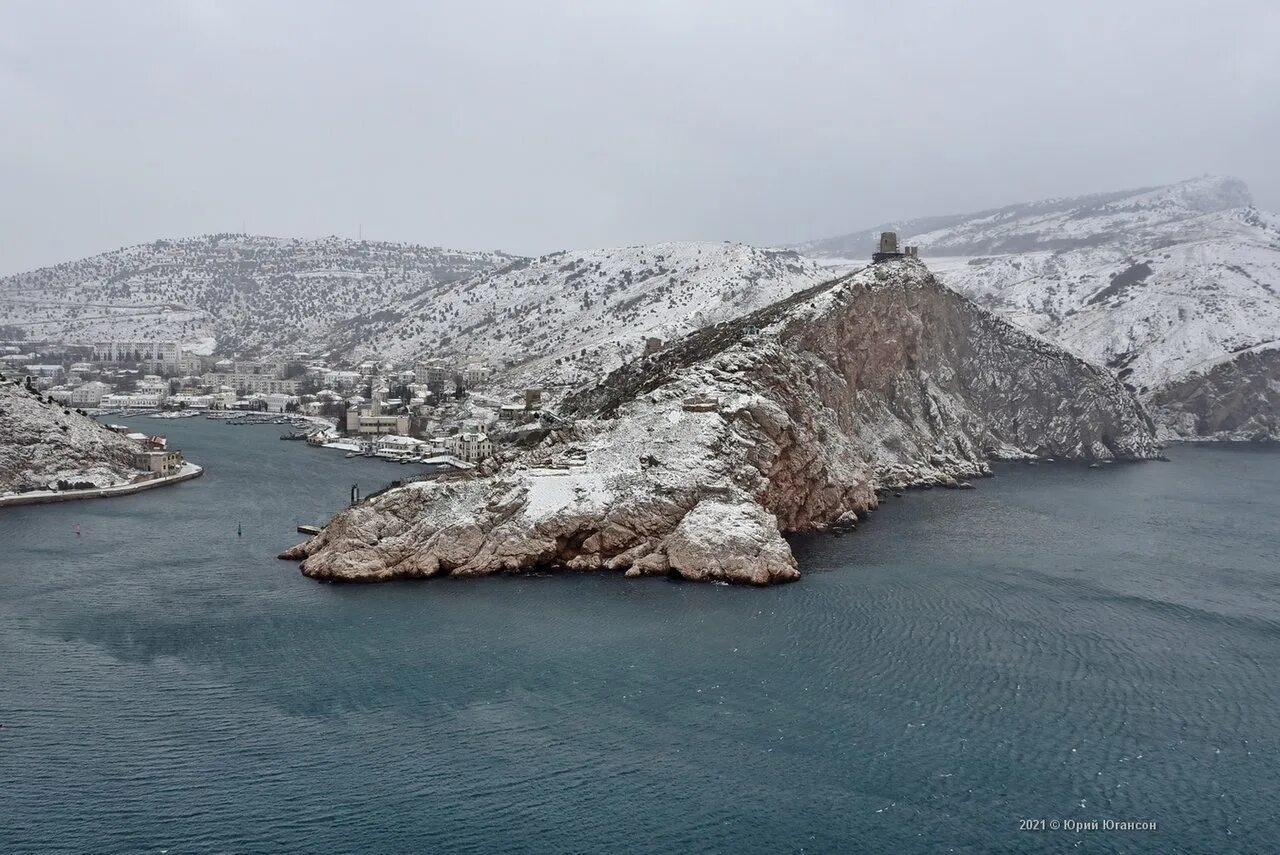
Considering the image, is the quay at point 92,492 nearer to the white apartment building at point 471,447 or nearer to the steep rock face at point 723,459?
the white apartment building at point 471,447

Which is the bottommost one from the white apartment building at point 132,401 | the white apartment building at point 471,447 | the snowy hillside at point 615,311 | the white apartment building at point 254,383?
the white apartment building at point 471,447

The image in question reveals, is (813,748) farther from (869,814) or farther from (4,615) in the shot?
(4,615)

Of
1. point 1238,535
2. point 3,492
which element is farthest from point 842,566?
point 3,492

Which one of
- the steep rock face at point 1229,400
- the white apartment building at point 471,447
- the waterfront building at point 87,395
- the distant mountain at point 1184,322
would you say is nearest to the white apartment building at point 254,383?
the waterfront building at point 87,395

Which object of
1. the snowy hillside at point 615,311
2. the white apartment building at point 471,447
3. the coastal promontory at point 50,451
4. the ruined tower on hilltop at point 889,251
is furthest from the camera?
the snowy hillside at point 615,311

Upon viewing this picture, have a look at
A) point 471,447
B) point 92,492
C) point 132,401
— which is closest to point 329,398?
point 132,401
